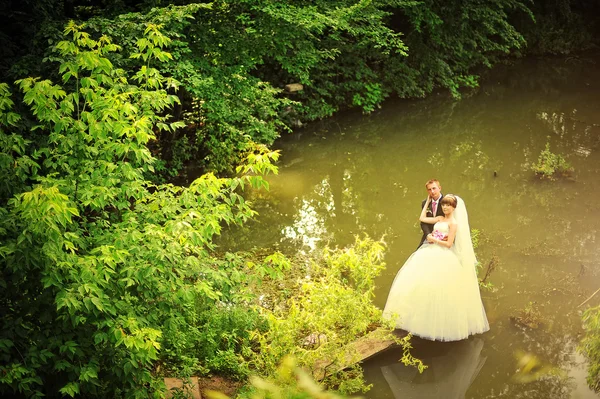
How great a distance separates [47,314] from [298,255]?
5.41 metres

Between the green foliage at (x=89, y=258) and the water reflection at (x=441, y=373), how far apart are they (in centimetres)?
240

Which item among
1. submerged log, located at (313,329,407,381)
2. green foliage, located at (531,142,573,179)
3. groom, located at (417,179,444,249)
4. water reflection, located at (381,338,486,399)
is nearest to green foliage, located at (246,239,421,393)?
submerged log, located at (313,329,407,381)

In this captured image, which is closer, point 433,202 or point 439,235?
point 439,235

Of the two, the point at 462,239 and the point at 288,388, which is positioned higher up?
the point at 288,388

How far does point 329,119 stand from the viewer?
15883 mm

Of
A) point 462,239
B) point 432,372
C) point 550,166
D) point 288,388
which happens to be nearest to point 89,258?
point 288,388

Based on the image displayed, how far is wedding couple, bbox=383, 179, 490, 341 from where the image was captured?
277 inches

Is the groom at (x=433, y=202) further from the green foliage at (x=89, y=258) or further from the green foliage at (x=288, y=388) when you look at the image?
the green foliage at (x=89, y=258)

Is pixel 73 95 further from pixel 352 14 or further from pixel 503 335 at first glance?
pixel 352 14

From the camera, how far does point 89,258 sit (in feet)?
14.5

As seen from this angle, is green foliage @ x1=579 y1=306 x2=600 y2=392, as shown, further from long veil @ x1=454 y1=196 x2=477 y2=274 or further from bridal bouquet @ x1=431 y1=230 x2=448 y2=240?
bridal bouquet @ x1=431 y1=230 x2=448 y2=240

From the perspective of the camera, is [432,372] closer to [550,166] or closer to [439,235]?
[439,235]

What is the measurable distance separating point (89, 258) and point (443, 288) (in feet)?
14.0

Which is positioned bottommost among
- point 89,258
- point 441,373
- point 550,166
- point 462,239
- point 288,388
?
point 441,373
